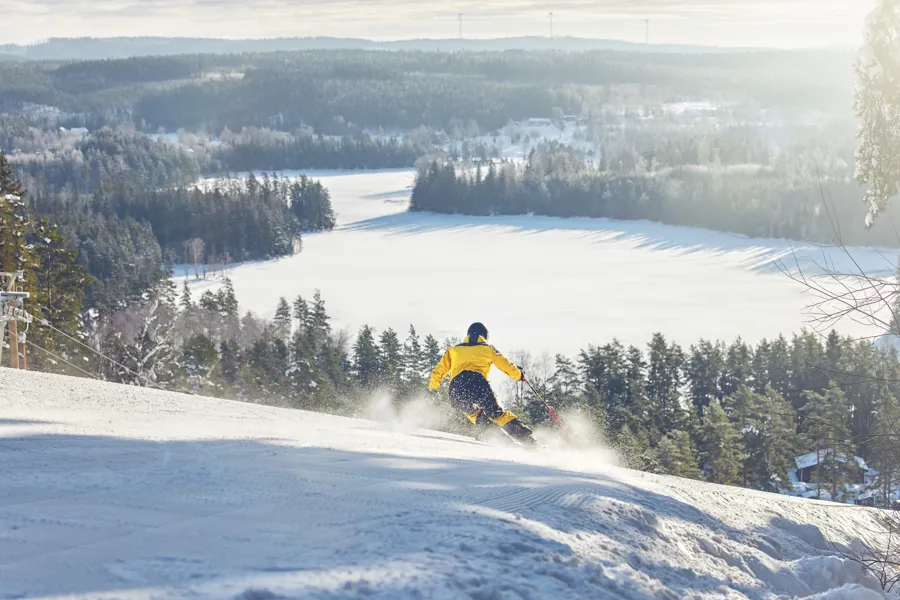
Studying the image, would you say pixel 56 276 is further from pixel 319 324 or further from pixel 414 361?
pixel 319 324

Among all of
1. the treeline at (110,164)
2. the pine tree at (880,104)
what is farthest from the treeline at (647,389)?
the treeline at (110,164)

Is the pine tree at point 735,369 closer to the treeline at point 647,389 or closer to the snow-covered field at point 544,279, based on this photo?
Result: the treeline at point 647,389

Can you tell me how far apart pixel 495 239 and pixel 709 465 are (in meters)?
75.6

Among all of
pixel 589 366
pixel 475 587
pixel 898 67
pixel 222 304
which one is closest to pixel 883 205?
pixel 898 67

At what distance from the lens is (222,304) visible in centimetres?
4825

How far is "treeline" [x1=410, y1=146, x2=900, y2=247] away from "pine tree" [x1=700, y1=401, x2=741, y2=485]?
219ft

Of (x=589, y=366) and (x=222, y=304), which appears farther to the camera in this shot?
(x=222, y=304)

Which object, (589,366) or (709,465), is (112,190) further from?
(709,465)

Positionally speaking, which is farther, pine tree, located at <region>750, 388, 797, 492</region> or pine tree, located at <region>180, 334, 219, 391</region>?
pine tree, located at <region>180, 334, 219, 391</region>

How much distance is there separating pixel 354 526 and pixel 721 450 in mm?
22768

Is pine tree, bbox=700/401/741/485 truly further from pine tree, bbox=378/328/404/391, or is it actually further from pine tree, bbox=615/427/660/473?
pine tree, bbox=378/328/404/391

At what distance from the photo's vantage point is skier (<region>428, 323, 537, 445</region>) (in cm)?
1016

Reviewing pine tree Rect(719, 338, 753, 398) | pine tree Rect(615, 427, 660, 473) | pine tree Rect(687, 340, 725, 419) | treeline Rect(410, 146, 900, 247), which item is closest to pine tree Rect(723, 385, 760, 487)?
pine tree Rect(615, 427, 660, 473)

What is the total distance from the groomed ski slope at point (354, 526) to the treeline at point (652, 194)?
87.0m
